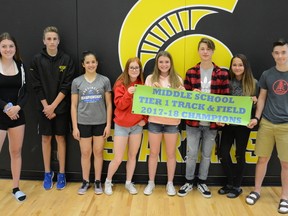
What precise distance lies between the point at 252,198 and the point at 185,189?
2.33 ft

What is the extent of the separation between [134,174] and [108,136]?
23.4 inches

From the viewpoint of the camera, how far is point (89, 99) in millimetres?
3414

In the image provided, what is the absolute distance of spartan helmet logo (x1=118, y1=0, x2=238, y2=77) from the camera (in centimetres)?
349

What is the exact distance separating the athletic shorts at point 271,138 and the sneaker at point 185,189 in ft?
2.78

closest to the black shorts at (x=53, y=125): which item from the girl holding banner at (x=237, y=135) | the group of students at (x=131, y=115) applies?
the group of students at (x=131, y=115)

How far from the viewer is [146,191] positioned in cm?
353

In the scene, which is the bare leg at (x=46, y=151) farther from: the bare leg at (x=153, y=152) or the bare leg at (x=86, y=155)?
the bare leg at (x=153, y=152)

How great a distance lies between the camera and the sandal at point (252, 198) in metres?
3.32

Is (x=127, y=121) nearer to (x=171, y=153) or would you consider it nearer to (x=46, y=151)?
(x=171, y=153)

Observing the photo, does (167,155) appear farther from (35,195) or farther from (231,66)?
(35,195)

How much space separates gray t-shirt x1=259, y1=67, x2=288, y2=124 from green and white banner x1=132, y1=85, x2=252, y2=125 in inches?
11.0

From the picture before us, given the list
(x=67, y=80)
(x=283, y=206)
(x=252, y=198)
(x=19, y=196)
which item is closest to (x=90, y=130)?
(x=67, y=80)

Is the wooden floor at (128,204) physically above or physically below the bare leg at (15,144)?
below

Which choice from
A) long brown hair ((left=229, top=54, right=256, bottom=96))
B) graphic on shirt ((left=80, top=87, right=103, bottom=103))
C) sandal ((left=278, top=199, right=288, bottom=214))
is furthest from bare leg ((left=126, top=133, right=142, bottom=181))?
sandal ((left=278, top=199, right=288, bottom=214))
